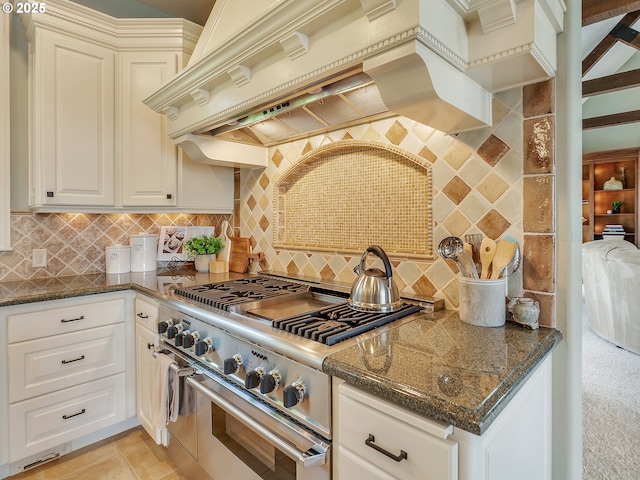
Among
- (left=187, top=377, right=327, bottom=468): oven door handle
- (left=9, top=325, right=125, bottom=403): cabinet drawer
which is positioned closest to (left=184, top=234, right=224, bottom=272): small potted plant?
(left=9, top=325, right=125, bottom=403): cabinet drawer

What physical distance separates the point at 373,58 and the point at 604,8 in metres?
1.33

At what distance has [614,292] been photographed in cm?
331

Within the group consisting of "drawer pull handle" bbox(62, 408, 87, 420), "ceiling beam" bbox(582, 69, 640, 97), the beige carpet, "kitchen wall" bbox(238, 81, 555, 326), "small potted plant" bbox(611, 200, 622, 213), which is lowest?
the beige carpet

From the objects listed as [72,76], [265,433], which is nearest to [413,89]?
[265,433]

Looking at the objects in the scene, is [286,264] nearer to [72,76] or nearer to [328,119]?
[328,119]

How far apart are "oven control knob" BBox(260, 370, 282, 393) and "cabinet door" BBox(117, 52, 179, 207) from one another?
1558mm

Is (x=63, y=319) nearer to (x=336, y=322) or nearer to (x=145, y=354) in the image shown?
(x=145, y=354)

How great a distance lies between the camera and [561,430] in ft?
3.83

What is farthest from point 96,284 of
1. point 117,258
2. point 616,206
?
point 616,206

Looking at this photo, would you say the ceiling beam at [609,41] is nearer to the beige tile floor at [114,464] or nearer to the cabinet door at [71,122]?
the cabinet door at [71,122]

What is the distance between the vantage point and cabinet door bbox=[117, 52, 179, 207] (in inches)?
83.6

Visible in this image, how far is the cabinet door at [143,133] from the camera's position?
6.97 ft

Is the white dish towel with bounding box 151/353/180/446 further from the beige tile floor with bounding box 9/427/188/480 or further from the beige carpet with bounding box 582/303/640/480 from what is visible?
the beige carpet with bounding box 582/303/640/480

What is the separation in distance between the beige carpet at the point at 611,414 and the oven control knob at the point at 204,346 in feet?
6.24
